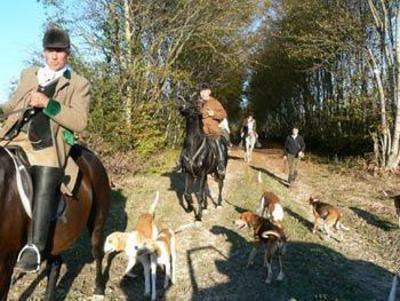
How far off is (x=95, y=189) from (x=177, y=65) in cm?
2259

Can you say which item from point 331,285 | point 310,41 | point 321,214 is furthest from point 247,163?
point 331,285

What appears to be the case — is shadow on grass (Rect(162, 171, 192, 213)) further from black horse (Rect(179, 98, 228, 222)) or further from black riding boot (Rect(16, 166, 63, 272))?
black riding boot (Rect(16, 166, 63, 272))

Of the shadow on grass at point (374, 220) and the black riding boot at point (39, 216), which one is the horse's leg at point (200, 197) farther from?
the black riding boot at point (39, 216)

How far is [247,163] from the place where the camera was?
24562mm

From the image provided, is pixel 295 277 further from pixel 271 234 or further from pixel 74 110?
pixel 74 110

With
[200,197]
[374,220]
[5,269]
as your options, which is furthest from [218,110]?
[5,269]

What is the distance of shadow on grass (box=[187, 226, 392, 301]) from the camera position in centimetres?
784

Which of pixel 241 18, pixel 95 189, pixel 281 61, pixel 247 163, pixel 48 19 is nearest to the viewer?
pixel 95 189

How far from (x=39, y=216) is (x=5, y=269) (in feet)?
1.84

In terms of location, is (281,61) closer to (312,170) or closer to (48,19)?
(312,170)

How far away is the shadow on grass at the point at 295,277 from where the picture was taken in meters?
7.84

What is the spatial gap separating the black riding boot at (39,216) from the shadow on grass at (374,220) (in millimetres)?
9817

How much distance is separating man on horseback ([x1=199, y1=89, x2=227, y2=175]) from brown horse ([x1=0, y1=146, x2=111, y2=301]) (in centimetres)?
616

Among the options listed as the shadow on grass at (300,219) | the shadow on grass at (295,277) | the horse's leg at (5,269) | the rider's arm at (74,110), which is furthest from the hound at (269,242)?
the horse's leg at (5,269)
